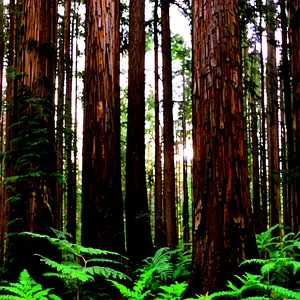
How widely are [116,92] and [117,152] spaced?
980mm

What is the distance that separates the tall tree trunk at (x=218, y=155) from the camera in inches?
148

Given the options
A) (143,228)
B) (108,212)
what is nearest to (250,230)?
(108,212)

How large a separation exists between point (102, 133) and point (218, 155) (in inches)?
93.2

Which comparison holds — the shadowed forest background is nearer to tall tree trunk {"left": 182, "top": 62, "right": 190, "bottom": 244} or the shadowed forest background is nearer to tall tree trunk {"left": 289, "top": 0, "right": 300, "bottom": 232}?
tall tree trunk {"left": 289, "top": 0, "right": 300, "bottom": 232}

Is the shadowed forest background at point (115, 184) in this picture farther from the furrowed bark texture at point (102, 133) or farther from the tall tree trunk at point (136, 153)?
the tall tree trunk at point (136, 153)

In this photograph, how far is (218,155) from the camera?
3889 mm

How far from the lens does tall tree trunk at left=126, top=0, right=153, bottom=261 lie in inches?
343

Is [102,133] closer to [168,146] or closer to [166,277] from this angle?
[166,277]

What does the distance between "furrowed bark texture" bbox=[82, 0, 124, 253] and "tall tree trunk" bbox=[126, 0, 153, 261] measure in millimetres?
2688

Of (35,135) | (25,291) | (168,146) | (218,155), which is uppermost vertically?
(168,146)

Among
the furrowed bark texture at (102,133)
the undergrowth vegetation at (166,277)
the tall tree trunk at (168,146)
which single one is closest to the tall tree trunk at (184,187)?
the tall tree trunk at (168,146)

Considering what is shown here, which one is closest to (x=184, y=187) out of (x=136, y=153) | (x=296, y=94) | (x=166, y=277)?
(x=136, y=153)

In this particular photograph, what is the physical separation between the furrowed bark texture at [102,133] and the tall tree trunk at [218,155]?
1.89 metres

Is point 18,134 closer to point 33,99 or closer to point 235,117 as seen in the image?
point 33,99
